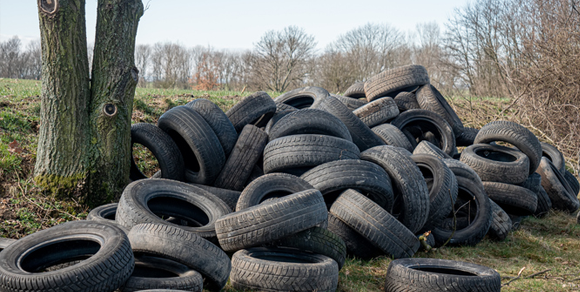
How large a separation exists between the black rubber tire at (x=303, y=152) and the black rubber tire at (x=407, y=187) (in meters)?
0.50

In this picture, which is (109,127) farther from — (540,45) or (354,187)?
(540,45)

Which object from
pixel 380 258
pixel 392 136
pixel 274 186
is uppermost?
pixel 392 136

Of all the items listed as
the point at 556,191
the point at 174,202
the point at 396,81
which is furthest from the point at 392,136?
the point at 174,202

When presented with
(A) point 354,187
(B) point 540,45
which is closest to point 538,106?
(B) point 540,45

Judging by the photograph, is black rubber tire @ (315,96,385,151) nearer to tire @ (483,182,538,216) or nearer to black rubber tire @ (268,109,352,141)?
black rubber tire @ (268,109,352,141)

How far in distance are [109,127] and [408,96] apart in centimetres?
638

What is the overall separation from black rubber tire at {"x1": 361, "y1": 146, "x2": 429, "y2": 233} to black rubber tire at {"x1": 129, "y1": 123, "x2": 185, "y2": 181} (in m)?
2.97

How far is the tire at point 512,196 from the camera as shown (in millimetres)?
7332

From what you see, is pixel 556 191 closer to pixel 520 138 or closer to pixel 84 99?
pixel 520 138

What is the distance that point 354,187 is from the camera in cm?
541

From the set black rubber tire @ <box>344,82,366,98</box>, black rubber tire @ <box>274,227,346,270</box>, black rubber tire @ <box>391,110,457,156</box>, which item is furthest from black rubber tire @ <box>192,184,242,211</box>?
black rubber tire @ <box>344,82,366,98</box>

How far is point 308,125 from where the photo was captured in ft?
21.9

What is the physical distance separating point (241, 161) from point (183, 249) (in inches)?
112

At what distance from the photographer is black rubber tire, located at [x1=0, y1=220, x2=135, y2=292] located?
315 cm
